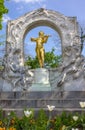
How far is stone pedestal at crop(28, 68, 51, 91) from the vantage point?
14826 mm

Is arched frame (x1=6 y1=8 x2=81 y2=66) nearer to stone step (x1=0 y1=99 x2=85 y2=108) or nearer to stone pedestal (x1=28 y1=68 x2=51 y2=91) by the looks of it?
stone pedestal (x1=28 y1=68 x2=51 y2=91)

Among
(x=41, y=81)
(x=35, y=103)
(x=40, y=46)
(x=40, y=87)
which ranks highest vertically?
(x=40, y=46)

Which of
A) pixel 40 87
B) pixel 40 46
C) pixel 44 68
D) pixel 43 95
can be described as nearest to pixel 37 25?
pixel 40 46

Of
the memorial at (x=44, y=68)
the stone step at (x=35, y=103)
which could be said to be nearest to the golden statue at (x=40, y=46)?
the memorial at (x=44, y=68)

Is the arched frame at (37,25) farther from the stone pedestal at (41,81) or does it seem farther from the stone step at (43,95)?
the stone step at (43,95)

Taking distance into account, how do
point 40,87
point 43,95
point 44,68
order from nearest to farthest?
1. point 43,95
2. point 40,87
3. point 44,68

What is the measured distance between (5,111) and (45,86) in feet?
20.5

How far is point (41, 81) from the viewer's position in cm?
1516

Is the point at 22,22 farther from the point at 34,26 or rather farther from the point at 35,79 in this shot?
the point at 35,79

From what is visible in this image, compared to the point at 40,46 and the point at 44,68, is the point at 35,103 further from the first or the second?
the point at 40,46

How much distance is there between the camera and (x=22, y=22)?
16.5 m

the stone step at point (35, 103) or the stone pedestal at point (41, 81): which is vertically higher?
the stone pedestal at point (41, 81)

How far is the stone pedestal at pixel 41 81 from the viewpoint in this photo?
14826 millimetres

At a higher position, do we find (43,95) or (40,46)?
(40,46)
